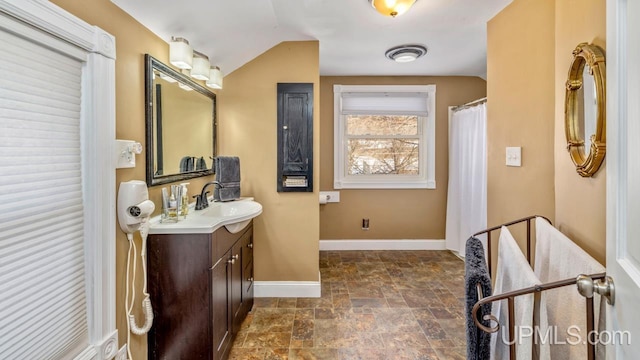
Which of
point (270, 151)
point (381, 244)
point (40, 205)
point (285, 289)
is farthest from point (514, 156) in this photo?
point (40, 205)

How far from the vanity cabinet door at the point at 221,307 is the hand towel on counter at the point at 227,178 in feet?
2.09

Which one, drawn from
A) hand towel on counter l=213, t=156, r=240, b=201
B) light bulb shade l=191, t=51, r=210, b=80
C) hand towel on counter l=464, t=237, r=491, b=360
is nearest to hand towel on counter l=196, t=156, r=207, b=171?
hand towel on counter l=213, t=156, r=240, b=201

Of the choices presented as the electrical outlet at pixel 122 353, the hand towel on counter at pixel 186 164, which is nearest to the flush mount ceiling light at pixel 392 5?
the hand towel on counter at pixel 186 164

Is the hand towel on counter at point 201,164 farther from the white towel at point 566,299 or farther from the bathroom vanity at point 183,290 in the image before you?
the white towel at point 566,299

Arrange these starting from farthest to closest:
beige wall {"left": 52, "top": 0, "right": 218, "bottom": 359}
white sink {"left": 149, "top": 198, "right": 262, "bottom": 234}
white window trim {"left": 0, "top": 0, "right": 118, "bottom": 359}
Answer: white sink {"left": 149, "top": 198, "right": 262, "bottom": 234}, beige wall {"left": 52, "top": 0, "right": 218, "bottom": 359}, white window trim {"left": 0, "top": 0, "right": 118, "bottom": 359}

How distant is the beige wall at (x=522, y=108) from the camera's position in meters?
1.71

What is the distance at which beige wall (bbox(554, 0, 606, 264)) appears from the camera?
43.5 inches

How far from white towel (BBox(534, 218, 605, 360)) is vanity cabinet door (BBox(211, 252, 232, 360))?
1514 mm

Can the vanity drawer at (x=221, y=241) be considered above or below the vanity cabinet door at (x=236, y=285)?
above

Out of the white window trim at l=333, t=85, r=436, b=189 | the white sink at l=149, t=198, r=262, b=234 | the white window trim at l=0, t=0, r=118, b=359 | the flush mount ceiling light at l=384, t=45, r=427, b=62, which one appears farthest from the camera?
the white window trim at l=333, t=85, r=436, b=189

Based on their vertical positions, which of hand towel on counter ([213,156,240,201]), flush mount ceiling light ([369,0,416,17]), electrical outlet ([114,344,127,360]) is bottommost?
electrical outlet ([114,344,127,360])

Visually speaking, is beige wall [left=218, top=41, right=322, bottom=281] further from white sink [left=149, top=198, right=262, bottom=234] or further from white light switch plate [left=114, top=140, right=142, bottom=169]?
white light switch plate [left=114, top=140, right=142, bottom=169]

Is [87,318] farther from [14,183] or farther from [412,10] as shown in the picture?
[412,10]

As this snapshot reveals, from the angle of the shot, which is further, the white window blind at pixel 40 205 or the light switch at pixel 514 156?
the light switch at pixel 514 156
